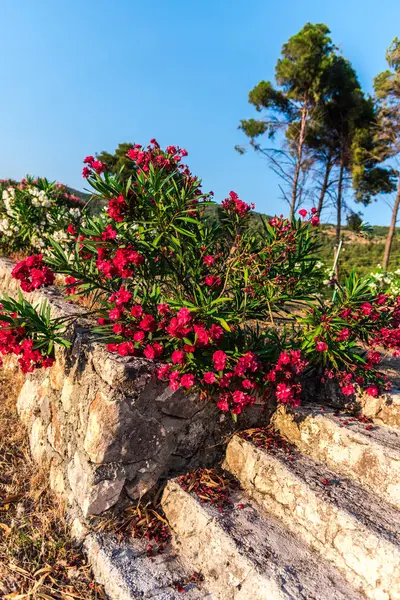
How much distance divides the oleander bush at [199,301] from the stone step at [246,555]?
1.66ft

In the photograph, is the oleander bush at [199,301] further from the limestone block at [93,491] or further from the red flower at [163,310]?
the limestone block at [93,491]

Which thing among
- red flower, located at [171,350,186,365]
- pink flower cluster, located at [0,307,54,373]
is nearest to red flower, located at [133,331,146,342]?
red flower, located at [171,350,186,365]

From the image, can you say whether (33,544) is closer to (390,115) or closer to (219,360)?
(219,360)

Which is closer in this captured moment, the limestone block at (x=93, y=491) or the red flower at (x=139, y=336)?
the limestone block at (x=93, y=491)

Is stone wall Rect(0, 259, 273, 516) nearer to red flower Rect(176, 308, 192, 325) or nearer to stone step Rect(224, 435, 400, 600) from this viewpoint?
stone step Rect(224, 435, 400, 600)

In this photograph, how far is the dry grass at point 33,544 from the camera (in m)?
1.74

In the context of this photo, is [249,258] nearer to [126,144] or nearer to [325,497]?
[325,497]

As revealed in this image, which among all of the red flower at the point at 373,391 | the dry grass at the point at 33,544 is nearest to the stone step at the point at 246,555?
the dry grass at the point at 33,544

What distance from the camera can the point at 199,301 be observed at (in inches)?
86.6

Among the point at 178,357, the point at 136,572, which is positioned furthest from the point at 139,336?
the point at 136,572

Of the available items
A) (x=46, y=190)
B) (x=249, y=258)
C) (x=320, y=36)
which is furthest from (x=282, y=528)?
(x=320, y=36)

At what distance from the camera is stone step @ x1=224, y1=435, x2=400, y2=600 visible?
5.30ft

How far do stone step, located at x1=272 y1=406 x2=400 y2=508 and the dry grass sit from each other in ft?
4.19

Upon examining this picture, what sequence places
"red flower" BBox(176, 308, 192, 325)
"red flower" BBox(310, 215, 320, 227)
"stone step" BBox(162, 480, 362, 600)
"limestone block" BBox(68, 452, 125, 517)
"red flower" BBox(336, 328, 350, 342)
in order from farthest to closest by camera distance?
"red flower" BBox(310, 215, 320, 227)
"red flower" BBox(336, 328, 350, 342)
"limestone block" BBox(68, 452, 125, 517)
"red flower" BBox(176, 308, 192, 325)
"stone step" BBox(162, 480, 362, 600)
